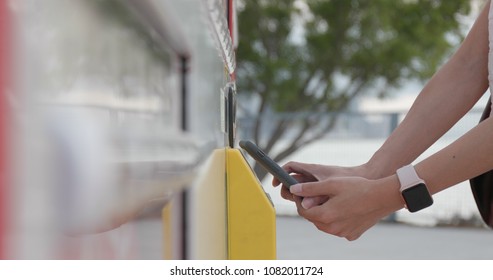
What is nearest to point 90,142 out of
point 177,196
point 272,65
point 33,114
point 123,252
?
point 33,114

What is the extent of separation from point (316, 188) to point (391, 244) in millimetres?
4107

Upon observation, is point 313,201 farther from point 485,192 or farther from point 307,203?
point 485,192

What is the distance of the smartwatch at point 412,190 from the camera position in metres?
1.13

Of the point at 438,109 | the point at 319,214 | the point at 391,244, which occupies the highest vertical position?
the point at 438,109

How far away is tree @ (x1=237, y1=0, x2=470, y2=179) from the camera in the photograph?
7.41 meters

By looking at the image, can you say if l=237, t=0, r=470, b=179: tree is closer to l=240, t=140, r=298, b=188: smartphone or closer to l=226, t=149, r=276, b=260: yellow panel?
l=240, t=140, r=298, b=188: smartphone

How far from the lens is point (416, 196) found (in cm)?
113

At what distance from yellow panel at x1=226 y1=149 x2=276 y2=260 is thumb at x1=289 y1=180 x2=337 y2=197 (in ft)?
0.47

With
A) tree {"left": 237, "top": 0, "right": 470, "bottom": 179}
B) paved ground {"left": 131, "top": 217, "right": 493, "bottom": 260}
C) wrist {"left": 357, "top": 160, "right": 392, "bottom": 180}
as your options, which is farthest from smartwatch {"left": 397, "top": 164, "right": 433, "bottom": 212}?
tree {"left": 237, "top": 0, "right": 470, "bottom": 179}

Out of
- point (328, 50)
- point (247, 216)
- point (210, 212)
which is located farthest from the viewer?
point (328, 50)

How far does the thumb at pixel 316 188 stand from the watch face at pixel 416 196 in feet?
0.36

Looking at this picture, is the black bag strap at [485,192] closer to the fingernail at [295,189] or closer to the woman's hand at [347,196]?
the woman's hand at [347,196]

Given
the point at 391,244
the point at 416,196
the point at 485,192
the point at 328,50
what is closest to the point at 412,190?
the point at 416,196
